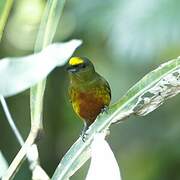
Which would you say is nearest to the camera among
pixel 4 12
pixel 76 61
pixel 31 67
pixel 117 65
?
pixel 31 67

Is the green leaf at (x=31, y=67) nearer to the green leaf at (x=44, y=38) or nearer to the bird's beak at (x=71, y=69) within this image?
the green leaf at (x=44, y=38)

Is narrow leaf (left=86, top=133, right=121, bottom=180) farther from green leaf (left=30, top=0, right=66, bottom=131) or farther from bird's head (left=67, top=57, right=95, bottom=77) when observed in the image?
→ bird's head (left=67, top=57, right=95, bottom=77)

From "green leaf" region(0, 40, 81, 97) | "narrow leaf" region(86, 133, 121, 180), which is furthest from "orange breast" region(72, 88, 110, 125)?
"green leaf" region(0, 40, 81, 97)

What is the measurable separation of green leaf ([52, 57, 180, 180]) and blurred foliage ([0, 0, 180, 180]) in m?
0.94

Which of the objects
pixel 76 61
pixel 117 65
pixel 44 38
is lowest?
pixel 117 65

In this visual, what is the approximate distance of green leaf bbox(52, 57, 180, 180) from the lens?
93 cm

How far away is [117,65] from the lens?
2.36 metres

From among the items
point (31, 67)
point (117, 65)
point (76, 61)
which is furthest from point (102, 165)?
point (117, 65)

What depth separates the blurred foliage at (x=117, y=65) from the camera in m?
1.92

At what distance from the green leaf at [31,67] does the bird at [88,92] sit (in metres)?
A: 0.59

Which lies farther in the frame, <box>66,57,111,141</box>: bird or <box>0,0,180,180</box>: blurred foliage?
<box>0,0,180,180</box>: blurred foliage

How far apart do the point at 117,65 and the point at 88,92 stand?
96 centimetres

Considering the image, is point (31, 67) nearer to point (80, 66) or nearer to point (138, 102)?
point (138, 102)

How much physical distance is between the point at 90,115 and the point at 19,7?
4.30ft
